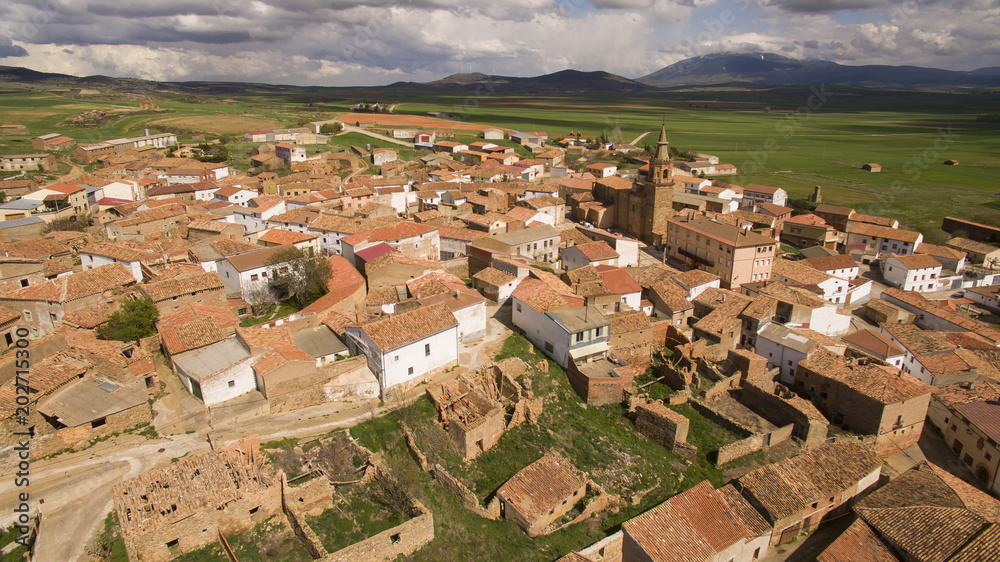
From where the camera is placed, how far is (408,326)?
26734 millimetres

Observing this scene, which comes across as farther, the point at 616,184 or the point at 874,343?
the point at 616,184

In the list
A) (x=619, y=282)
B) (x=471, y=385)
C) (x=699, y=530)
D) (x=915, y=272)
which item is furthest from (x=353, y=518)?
(x=915, y=272)

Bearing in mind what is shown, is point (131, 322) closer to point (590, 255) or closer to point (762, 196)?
point (590, 255)

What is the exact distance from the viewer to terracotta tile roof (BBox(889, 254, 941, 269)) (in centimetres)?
5119

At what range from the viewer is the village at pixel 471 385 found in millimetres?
19500

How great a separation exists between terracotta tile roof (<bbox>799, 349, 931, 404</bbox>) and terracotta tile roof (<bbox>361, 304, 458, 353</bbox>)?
22171 mm

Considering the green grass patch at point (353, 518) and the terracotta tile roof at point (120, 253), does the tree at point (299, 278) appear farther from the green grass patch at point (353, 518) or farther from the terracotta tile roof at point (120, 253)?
the green grass patch at point (353, 518)

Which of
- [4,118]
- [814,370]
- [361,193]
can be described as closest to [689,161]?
[361,193]

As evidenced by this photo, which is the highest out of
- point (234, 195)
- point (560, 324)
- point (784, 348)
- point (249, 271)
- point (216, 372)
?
point (234, 195)

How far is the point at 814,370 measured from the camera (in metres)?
32.2

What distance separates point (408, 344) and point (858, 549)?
2037 cm

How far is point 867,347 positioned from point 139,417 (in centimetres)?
4161

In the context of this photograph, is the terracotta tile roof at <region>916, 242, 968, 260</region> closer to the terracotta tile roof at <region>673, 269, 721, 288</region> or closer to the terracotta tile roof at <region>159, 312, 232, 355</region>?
the terracotta tile roof at <region>673, 269, 721, 288</region>

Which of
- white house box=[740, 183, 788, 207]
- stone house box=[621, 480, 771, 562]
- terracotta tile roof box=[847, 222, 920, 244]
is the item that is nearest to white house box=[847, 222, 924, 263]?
terracotta tile roof box=[847, 222, 920, 244]
